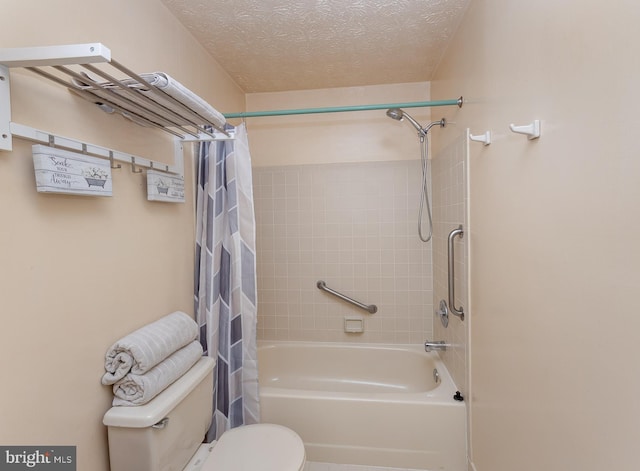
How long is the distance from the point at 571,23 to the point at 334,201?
69.6 inches

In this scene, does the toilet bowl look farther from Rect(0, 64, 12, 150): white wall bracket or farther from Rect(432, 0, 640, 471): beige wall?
Rect(0, 64, 12, 150): white wall bracket

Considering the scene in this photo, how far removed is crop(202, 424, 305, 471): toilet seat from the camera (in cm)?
119

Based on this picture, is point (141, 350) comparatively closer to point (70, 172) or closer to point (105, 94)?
point (70, 172)

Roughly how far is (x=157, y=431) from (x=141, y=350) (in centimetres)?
27

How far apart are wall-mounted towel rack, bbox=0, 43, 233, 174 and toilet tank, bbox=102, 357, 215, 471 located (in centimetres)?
84

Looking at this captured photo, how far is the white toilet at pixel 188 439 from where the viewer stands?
1040mm

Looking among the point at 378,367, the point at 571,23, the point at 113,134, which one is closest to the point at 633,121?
the point at 571,23

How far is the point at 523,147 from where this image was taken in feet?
3.26

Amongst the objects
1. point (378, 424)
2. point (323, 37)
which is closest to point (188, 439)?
point (378, 424)

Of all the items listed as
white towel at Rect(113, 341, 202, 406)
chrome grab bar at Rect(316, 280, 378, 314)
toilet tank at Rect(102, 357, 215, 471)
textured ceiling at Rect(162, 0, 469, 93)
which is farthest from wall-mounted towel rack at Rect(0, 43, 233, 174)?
chrome grab bar at Rect(316, 280, 378, 314)

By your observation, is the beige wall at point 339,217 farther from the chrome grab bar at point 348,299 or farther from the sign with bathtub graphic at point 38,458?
the sign with bathtub graphic at point 38,458

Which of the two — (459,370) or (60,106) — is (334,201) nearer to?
(459,370)

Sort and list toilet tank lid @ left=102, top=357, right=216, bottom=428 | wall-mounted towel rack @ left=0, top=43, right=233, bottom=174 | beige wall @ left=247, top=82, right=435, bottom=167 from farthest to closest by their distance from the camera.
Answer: beige wall @ left=247, top=82, right=435, bottom=167 < toilet tank lid @ left=102, top=357, right=216, bottom=428 < wall-mounted towel rack @ left=0, top=43, right=233, bottom=174

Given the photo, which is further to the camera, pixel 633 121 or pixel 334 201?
pixel 334 201
